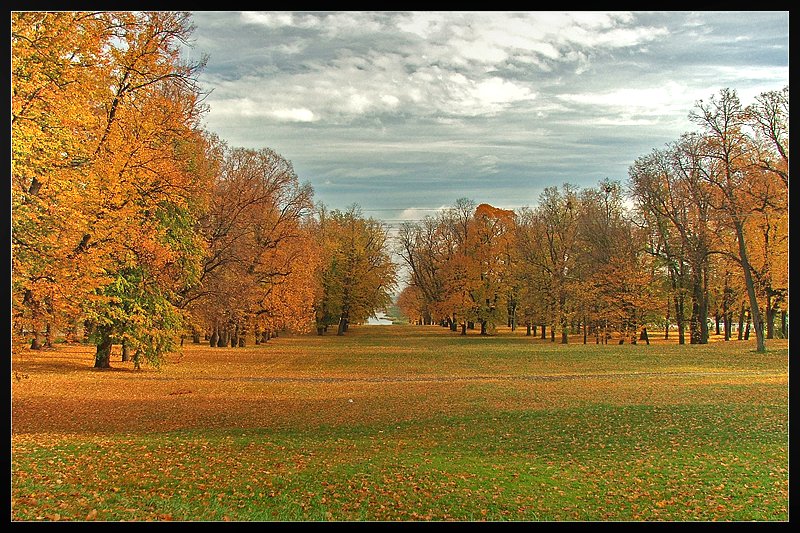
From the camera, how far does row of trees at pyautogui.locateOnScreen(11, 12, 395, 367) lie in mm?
7344

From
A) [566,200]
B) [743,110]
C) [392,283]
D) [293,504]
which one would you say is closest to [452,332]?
[392,283]

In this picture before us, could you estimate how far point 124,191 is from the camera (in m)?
9.82

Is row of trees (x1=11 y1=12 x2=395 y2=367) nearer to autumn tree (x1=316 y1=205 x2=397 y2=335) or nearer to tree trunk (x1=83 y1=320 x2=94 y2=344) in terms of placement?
tree trunk (x1=83 y1=320 x2=94 y2=344)

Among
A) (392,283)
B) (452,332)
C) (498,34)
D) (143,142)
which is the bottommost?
(452,332)

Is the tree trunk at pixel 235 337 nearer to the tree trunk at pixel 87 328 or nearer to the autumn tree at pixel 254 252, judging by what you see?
the autumn tree at pixel 254 252

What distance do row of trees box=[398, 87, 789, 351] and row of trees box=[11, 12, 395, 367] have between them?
5.61m

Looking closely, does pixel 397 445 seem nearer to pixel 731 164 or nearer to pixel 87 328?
pixel 87 328

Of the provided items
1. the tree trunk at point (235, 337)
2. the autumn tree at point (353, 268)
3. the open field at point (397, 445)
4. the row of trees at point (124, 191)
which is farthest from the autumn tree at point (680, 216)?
the tree trunk at point (235, 337)

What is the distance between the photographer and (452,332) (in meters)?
30.7

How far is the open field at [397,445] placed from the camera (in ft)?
17.4

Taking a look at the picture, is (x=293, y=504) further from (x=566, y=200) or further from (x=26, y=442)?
(x=566, y=200)

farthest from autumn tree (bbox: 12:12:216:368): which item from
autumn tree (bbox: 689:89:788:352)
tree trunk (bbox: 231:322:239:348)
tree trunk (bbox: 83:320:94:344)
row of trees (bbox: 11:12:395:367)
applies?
autumn tree (bbox: 689:89:788:352)

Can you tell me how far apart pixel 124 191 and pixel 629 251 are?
16.9m
